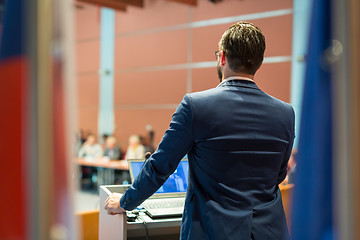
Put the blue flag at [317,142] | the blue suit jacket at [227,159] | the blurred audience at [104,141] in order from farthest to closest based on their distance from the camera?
the blurred audience at [104,141] < the blue suit jacket at [227,159] < the blue flag at [317,142]

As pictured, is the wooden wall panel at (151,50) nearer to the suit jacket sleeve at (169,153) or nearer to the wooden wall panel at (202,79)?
the wooden wall panel at (202,79)

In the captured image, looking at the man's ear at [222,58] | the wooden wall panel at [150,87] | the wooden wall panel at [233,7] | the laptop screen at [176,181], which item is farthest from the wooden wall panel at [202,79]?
the man's ear at [222,58]

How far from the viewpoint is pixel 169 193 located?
227cm

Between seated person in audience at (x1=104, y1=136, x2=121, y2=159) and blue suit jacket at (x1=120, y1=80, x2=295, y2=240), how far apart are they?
6491mm

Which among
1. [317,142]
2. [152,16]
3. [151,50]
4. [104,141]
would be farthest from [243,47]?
[104,141]

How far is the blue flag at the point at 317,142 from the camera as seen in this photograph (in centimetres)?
88

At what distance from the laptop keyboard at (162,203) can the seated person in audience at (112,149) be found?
5710 millimetres

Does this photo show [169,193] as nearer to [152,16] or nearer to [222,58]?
[222,58]

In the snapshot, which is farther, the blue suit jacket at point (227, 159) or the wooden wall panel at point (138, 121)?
the wooden wall panel at point (138, 121)

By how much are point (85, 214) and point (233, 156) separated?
4.72 feet

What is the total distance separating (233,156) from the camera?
4.59 feet

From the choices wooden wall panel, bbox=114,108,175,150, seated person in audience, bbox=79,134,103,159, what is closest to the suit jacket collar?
wooden wall panel, bbox=114,108,175,150

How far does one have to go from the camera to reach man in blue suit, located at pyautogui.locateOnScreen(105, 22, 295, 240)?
4.57 feet

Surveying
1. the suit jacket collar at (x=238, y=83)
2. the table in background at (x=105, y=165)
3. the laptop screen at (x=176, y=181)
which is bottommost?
the table in background at (x=105, y=165)
